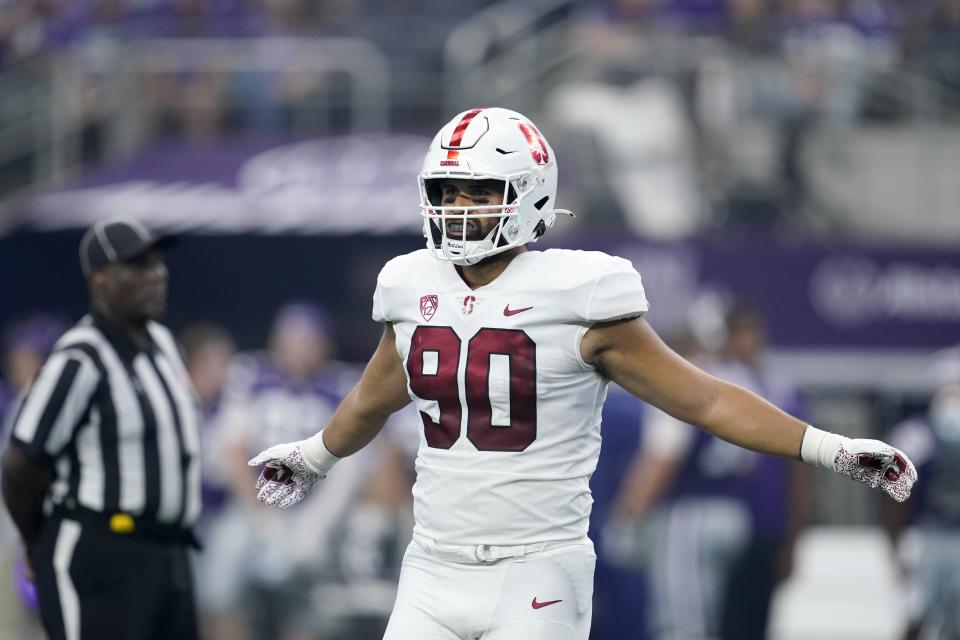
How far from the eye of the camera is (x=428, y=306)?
3957 mm

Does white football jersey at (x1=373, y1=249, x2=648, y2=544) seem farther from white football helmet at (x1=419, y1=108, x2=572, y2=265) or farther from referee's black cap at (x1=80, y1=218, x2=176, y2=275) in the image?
referee's black cap at (x1=80, y1=218, x2=176, y2=275)

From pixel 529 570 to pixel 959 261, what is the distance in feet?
24.2

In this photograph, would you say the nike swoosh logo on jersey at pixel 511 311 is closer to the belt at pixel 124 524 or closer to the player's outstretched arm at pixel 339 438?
the player's outstretched arm at pixel 339 438

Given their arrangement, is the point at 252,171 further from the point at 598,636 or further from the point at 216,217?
the point at 598,636

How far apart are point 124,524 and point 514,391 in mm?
1794

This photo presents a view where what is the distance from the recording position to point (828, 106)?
1067 cm

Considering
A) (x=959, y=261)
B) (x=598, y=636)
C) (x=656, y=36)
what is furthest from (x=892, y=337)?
(x=598, y=636)

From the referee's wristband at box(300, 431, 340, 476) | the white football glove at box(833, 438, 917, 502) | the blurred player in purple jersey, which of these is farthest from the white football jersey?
the blurred player in purple jersey

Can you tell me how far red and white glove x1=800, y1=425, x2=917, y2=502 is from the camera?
377 cm

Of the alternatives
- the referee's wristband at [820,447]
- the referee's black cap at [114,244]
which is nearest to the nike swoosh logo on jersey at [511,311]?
the referee's wristband at [820,447]

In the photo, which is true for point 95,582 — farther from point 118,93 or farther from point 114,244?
point 118,93

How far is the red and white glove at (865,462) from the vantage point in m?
3.77

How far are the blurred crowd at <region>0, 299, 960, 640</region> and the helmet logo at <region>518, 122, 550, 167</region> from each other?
357cm

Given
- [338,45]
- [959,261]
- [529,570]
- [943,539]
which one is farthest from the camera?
[338,45]
